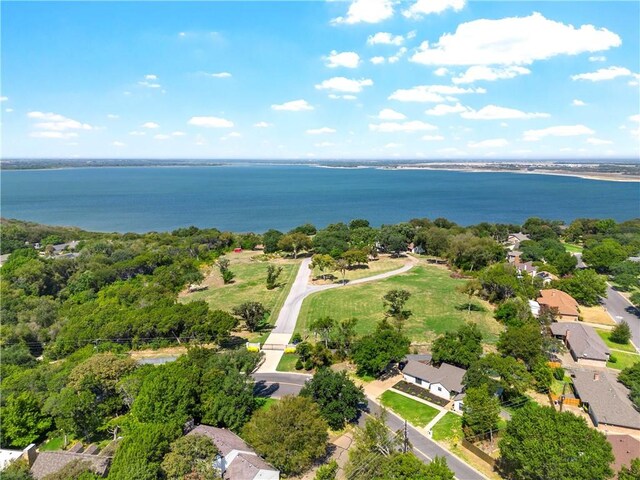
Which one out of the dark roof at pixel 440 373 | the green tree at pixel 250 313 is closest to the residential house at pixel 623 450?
the dark roof at pixel 440 373

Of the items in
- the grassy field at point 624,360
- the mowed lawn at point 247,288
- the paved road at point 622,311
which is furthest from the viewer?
the mowed lawn at point 247,288

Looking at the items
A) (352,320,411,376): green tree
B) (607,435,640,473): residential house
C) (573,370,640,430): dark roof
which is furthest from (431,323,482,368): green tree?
(607,435,640,473): residential house

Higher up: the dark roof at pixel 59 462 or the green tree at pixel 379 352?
the green tree at pixel 379 352

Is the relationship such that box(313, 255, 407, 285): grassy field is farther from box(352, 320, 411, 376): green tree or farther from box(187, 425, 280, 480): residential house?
box(187, 425, 280, 480): residential house

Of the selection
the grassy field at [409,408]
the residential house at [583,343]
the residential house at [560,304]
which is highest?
the residential house at [560,304]

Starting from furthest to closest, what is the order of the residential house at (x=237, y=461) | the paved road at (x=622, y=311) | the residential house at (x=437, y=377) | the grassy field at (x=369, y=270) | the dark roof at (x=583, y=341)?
the grassy field at (x=369, y=270), the paved road at (x=622, y=311), the dark roof at (x=583, y=341), the residential house at (x=437, y=377), the residential house at (x=237, y=461)

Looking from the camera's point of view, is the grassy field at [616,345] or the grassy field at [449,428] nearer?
the grassy field at [449,428]

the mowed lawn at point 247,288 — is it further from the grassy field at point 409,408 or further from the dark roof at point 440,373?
the grassy field at point 409,408

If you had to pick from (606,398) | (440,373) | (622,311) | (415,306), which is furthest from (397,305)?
(622,311)

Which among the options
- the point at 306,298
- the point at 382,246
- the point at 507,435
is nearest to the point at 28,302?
the point at 306,298
